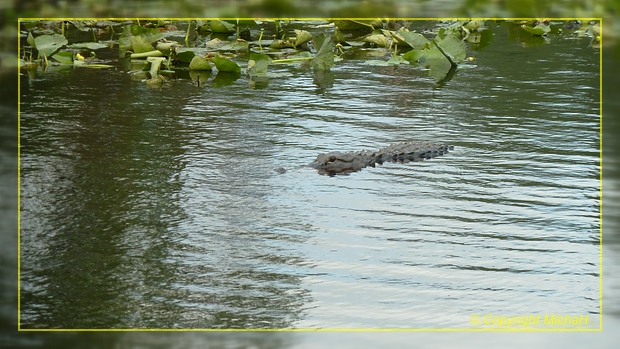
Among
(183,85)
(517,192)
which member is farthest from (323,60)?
(517,192)

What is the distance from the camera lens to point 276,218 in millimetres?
6039

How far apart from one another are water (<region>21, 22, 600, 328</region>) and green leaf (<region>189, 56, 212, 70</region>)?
84 centimetres

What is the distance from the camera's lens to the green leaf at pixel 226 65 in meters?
11.1

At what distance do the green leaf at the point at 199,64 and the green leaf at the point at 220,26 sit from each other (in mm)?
2826

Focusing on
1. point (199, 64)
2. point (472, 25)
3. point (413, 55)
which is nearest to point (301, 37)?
point (413, 55)

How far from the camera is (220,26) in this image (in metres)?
14.1

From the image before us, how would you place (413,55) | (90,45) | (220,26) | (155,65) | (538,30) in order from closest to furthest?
(155,65) → (413,55) → (90,45) → (220,26) → (538,30)

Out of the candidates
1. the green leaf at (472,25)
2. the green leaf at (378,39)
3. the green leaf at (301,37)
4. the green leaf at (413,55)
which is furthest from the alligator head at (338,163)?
the green leaf at (472,25)

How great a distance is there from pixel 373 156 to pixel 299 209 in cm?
141

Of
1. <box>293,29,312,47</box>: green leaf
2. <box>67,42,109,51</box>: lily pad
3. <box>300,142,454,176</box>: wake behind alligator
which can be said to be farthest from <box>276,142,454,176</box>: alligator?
<box>67,42,109,51</box>: lily pad

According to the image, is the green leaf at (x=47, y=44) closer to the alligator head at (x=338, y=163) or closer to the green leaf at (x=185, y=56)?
the green leaf at (x=185, y=56)

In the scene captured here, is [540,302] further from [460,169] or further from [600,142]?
[600,142]

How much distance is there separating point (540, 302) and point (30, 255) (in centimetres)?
306

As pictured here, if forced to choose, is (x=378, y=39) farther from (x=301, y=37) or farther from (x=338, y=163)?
(x=338, y=163)
